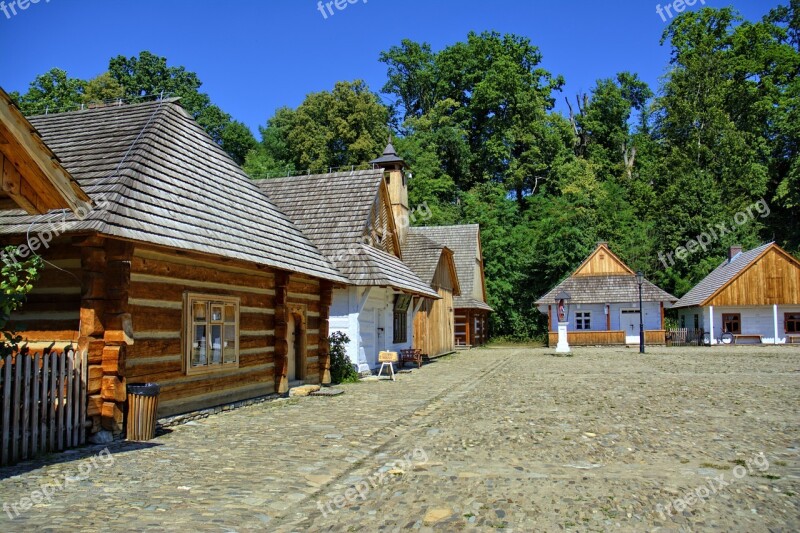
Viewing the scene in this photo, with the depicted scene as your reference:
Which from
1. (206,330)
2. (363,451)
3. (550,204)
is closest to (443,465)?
(363,451)

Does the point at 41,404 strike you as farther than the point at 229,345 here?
No

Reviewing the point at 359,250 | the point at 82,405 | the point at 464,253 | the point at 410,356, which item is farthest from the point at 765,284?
the point at 82,405

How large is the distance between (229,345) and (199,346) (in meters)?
0.99

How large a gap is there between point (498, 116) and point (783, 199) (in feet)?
80.7

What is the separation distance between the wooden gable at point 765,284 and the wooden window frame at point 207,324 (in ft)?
121

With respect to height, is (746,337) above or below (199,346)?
below

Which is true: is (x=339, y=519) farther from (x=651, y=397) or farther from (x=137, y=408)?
(x=651, y=397)

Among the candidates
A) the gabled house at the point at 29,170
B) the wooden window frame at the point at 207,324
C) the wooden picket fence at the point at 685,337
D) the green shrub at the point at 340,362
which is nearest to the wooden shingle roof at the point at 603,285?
the wooden picket fence at the point at 685,337

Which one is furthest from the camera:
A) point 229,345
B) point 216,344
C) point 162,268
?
point 229,345

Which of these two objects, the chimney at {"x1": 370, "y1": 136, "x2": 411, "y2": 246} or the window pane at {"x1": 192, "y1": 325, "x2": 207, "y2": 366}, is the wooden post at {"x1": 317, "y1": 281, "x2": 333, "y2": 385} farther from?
the chimney at {"x1": 370, "y1": 136, "x2": 411, "y2": 246}

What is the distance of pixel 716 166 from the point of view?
55.0 meters

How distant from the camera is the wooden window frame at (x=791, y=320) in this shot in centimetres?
4259

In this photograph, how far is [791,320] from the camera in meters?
42.6

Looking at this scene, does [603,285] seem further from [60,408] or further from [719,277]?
[60,408]
